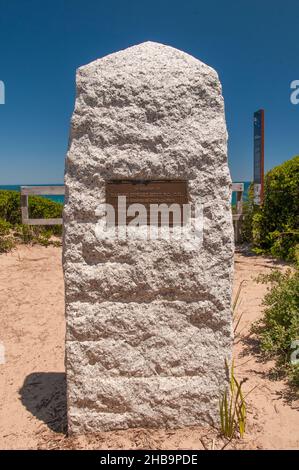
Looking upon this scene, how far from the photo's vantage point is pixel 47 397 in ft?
10.3

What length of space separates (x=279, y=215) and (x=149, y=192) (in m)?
5.56

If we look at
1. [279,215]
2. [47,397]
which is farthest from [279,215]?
[47,397]

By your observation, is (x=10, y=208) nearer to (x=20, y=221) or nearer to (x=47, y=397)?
(x=20, y=221)

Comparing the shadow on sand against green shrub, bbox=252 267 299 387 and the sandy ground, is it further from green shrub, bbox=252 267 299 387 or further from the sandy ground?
green shrub, bbox=252 267 299 387

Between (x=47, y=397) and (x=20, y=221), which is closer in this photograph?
(x=47, y=397)

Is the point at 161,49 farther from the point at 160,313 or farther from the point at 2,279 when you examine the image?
the point at 2,279

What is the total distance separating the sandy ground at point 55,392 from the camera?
8.36 ft

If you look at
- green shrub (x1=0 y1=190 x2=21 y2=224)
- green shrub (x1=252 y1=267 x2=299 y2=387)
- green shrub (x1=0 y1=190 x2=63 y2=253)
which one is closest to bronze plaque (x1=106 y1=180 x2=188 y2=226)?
green shrub (x1=252 y1=267 x2=299 y2=387)

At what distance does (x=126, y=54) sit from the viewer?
2.43 m

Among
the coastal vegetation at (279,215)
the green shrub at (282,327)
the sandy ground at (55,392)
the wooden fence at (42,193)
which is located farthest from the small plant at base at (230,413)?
the wooden fence at (42,193)

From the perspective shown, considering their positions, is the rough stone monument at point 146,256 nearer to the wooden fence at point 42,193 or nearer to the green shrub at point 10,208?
the wooden fence at point 42,193

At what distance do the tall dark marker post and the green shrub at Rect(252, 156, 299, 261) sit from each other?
15cm
